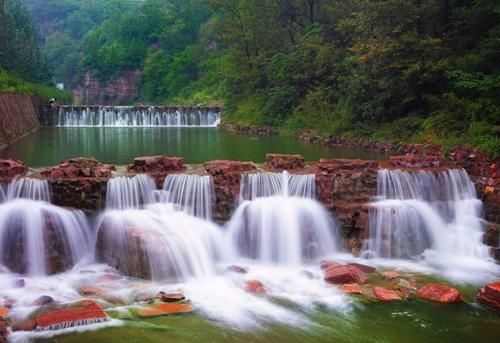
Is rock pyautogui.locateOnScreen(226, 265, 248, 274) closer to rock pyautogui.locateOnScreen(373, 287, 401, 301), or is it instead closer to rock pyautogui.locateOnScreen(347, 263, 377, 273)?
rock pyautogui.locateOnScreen(347, 263, 377, 273)

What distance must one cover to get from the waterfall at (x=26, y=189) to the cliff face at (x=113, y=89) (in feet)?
280

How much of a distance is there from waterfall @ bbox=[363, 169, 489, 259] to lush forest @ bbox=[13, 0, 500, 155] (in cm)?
210

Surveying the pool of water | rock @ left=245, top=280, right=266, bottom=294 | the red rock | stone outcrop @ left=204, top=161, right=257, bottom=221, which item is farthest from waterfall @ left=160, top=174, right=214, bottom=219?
the pool of water

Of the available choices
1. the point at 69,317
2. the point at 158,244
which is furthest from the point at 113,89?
the point at 69,317

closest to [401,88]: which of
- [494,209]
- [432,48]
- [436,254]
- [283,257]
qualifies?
[432,48]

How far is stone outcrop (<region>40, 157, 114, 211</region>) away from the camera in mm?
13367

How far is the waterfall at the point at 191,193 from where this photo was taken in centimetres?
1422

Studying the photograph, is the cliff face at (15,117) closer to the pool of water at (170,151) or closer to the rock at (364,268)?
the pool of water at (170,151)

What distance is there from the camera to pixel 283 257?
13.3 m

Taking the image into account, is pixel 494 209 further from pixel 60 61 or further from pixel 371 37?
pixel 60 61

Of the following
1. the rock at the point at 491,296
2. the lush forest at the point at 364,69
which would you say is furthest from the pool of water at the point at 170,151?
the rock at the point at 491,296

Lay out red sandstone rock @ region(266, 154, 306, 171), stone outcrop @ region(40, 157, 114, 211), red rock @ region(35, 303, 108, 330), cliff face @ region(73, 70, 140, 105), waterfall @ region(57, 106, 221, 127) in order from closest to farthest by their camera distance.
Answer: red rock @ region(35, 303, 108, 330)
stone outcrop @ region(40, 157, 114, 211)
red sandstone rock @ region(266, 154, 306, 171)
waterfall @ region(57, 106, 221, 127)
cliff face @ region(73, 70, 140, 105)

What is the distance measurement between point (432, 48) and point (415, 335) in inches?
678

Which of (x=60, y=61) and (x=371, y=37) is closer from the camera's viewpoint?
(x=371, y=37)
